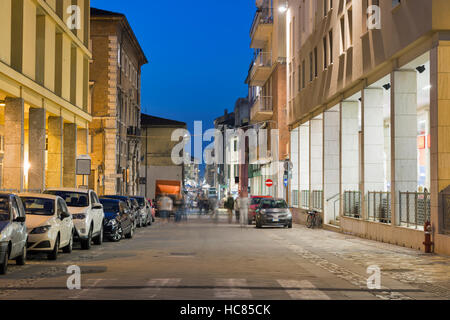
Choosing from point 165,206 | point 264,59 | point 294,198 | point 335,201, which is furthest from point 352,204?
point 264,59

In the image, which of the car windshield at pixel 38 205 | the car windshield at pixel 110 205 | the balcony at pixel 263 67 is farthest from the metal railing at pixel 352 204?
the balcony at pixel 263 67

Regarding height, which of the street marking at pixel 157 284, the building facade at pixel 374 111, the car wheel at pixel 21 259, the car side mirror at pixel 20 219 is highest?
the building facade at pixel 374 111

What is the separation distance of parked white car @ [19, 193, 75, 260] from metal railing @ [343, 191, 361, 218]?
14.6m

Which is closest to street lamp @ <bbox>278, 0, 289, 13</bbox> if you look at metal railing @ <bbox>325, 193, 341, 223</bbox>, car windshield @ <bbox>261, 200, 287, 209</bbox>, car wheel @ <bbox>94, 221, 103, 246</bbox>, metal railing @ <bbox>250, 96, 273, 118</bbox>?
metal railing @ <bbox>250, 96, 273, 118</bbox>

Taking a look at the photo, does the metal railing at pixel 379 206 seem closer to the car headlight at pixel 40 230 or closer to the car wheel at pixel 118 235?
the car wheel at pixel 118 235

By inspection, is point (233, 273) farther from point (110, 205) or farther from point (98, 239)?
point (110, 205)

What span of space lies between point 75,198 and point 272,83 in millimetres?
37887

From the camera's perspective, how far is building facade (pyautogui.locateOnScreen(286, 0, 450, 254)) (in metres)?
20.9

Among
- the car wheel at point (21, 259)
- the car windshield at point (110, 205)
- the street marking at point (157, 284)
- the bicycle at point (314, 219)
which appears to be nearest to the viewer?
the street marking at point (157, 284)

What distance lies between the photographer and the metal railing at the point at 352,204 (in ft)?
102

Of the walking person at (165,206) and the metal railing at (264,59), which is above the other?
the metal railing at (264,59)

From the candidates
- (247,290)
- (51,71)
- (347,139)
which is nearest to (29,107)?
(51,71)

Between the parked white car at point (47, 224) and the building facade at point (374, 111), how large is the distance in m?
10.1
